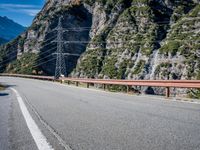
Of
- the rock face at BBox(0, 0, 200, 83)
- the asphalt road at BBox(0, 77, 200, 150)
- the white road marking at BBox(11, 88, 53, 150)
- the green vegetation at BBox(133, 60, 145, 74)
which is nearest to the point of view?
the asphalt road at BBox(0, 77, 200, 150)

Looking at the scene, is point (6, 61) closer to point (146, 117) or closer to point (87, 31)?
point (87, 31)

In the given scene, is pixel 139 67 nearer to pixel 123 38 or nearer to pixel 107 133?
pixel 123 38

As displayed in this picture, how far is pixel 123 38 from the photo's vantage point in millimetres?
79875

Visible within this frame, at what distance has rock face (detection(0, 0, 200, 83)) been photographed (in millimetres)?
58688

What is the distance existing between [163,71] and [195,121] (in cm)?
4999

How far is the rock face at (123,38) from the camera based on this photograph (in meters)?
58.7

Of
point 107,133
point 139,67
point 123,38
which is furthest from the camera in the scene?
point 123,38

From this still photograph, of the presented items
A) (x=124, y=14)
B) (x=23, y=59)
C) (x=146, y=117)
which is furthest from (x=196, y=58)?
(x=23, y=59)

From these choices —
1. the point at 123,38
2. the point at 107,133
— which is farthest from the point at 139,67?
the point at 107,133

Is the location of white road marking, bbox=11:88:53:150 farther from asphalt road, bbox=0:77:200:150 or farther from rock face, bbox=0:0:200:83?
rock face, bbox=0:0:200:83

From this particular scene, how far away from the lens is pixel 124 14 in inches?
3442

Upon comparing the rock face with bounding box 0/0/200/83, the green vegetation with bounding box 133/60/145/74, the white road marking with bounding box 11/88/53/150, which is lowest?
the white road marking with bounding box 11/88/53/150

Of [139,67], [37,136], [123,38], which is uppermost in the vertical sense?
[123,38]

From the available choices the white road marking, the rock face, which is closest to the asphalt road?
the white road marking
